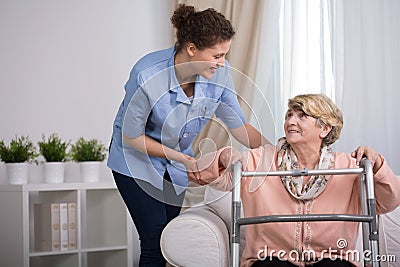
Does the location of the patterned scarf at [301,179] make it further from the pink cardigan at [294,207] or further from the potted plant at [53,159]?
the potted plant at [53,159]

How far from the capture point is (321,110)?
2.33m

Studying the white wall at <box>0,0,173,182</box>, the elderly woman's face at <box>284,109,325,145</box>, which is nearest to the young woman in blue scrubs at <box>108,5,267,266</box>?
the elderly woman's face at <box>284,109,325,145</box>

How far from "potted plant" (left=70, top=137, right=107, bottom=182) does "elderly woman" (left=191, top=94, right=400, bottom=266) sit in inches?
45.8

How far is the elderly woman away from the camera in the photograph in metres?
2.24

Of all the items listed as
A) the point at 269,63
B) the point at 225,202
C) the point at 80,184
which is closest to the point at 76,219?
the point at 80,184

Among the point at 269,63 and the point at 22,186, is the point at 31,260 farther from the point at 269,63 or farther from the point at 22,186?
the point at 269,63

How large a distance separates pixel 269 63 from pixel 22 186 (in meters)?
1.38

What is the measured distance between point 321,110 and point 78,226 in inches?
59.2

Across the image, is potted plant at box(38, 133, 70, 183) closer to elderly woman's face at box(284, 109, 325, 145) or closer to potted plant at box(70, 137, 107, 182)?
potted plant at box(70, 137, 107, 182)

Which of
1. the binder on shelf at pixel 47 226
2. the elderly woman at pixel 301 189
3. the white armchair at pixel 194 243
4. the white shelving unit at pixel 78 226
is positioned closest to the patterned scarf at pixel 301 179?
the elderly woman at pixel 301 189

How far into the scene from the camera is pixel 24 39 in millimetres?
3584

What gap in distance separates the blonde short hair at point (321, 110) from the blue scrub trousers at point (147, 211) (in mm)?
537

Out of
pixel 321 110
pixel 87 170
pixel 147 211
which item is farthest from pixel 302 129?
pixel 87 170

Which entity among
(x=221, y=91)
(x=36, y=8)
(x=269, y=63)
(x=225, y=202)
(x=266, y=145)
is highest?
(x=36, y=8)
